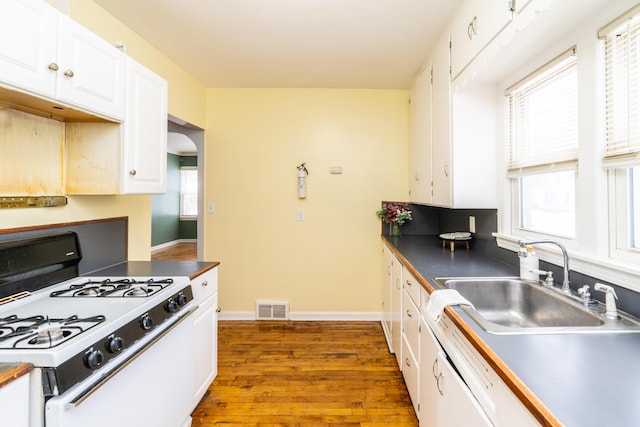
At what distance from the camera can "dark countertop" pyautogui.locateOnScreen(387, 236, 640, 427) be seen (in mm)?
594

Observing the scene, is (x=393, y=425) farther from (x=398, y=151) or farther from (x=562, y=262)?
(x=398, y=151)

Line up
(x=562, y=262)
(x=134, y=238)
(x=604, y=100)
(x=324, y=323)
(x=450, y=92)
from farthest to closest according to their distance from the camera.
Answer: (x=324, y=323), (x=134, y=238), (x=450, y=92), (x=562, y=262), (x=604, y=100)

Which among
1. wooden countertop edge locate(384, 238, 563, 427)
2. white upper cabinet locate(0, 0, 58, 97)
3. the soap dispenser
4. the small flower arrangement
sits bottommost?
wooden countertop edge locate(384, 238, 563, 427)

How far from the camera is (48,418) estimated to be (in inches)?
33.3

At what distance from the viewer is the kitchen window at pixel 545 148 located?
1.43 metres

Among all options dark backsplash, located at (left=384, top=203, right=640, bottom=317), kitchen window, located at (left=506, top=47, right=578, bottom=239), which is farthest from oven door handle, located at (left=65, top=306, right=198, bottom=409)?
kitchen window, located at (left=506, top=47, right=578, bottom=239)

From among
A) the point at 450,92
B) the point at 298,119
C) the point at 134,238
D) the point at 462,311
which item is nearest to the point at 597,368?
the point at 462,311

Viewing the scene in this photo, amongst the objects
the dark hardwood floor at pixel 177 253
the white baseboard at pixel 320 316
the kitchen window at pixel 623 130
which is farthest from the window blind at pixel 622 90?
the dark hardwood floor at pixel 177 253

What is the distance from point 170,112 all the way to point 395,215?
229cm

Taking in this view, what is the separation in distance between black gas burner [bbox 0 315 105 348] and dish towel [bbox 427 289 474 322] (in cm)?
127

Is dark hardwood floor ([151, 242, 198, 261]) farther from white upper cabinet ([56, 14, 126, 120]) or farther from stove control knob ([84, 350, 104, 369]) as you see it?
stove control knob ([84, 350, 104, 369])

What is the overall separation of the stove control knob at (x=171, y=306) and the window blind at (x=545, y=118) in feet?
6.62

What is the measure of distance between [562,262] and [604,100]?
0.71 metres

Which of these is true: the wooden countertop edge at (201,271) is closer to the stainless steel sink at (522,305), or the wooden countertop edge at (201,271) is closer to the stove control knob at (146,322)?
the stove control knob at (146,322)
